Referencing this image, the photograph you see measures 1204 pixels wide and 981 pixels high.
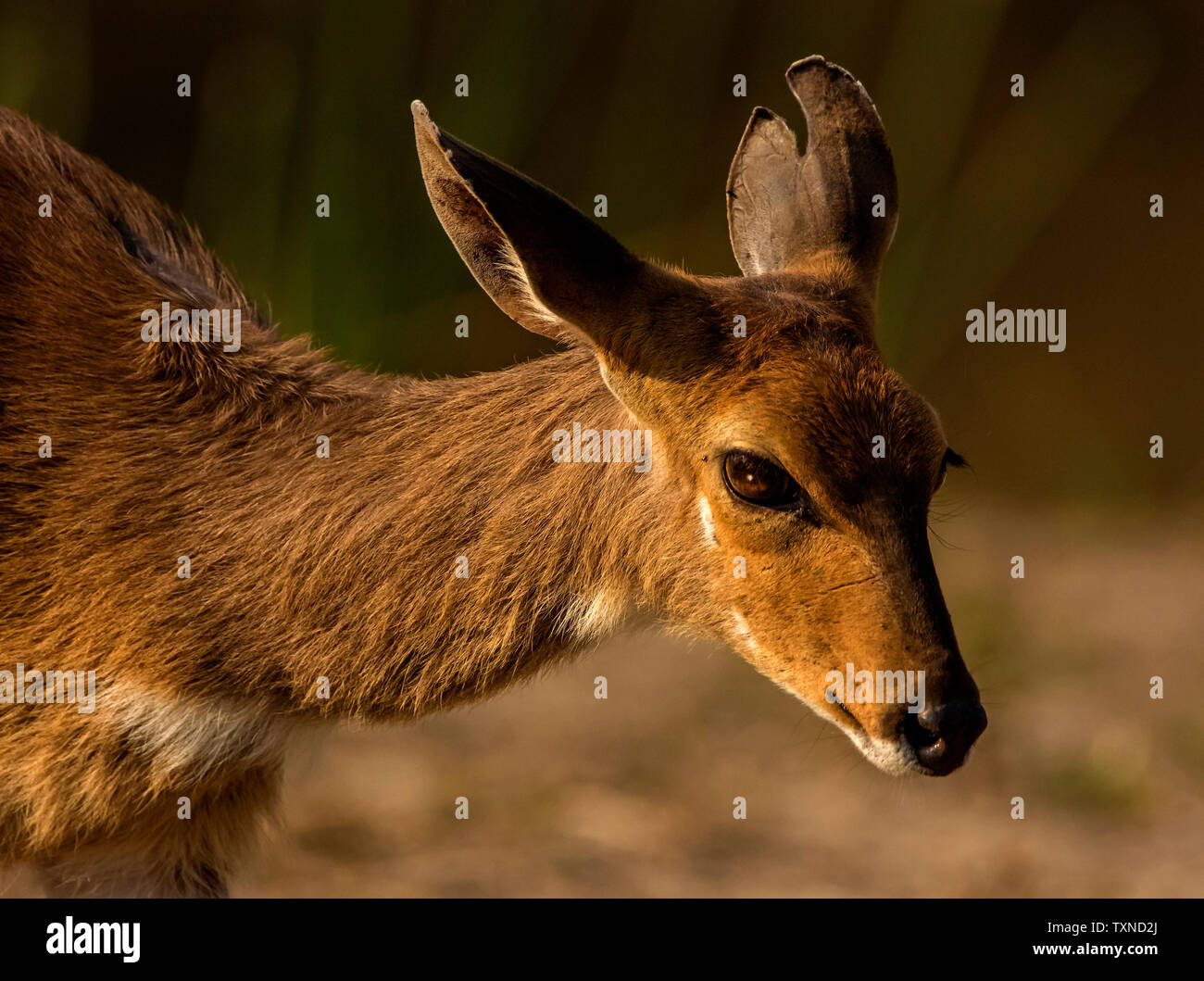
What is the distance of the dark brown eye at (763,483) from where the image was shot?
12.3 feet

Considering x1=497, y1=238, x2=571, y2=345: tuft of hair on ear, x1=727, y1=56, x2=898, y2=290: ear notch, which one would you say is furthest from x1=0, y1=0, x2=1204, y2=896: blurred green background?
x1=497, y1=238, x2=571, y2=345: tuft of hair on ear

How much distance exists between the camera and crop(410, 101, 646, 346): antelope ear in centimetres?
357

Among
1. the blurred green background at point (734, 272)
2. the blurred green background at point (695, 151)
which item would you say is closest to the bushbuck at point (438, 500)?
the blurred green background at point (734, 272)

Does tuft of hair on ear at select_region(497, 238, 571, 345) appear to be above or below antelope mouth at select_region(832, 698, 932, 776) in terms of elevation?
above

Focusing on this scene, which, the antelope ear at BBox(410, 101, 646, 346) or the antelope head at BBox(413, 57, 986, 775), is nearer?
the antelope ear at BBox(410, 101, 646, 346)

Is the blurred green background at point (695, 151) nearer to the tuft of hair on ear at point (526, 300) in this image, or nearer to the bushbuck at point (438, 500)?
the bushbuck at point (438, 500)

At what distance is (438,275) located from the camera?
805 cm

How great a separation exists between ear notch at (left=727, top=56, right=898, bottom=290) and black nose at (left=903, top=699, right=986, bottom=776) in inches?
52.6

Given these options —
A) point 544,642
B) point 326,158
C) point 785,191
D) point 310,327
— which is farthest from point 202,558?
point 326,158

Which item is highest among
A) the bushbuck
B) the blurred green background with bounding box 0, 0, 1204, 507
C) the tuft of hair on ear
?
the blurred green background with bounding box 0, 0, 1204, 507

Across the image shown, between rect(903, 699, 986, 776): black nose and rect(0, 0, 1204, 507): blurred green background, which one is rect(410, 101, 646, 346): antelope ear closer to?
rect(903, 699, 986, 776): black nose

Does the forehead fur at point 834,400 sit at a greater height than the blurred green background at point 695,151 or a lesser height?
lesser

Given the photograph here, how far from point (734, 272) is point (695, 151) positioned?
1.43 metres

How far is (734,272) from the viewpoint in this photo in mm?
9555
